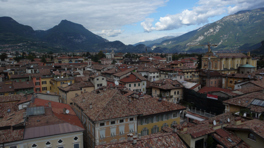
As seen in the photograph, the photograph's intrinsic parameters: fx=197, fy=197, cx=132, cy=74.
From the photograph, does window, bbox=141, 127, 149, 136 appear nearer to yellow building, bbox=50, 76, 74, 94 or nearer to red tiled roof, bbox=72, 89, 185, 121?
red tiled roof, bbox=72, 89, 185, 121

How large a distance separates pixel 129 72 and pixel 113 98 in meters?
35.2

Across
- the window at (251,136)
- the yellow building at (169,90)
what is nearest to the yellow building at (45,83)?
the yellow building at (169,90)

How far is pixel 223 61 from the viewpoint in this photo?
295ft

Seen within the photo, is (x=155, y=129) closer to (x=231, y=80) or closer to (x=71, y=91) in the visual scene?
(x=71, y=91)

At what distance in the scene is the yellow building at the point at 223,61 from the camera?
289 feet

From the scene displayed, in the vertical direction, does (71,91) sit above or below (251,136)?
above

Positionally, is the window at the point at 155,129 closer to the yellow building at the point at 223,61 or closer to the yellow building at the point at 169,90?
the yellow building at the point at 169,90

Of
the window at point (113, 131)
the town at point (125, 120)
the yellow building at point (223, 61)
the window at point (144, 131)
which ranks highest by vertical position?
the yellow building at point (223, 61)

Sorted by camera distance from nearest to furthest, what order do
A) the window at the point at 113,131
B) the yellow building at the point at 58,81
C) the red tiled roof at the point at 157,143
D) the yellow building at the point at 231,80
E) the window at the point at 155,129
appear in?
the red tiled roof at the point at 157,143
the window at the point at 113,131
the window at the point at 155,129
the yellow building at the point at 58,81
the yellow building at the point at 231,80

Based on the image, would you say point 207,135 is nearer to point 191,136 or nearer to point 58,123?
point 191,136

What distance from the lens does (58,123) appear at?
945 inches

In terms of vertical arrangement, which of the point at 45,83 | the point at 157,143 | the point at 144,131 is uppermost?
the point at 45,83

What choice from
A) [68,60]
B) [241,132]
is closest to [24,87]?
[241,132]

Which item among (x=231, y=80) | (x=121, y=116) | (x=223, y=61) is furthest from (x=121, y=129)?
(x=223, y=61)
